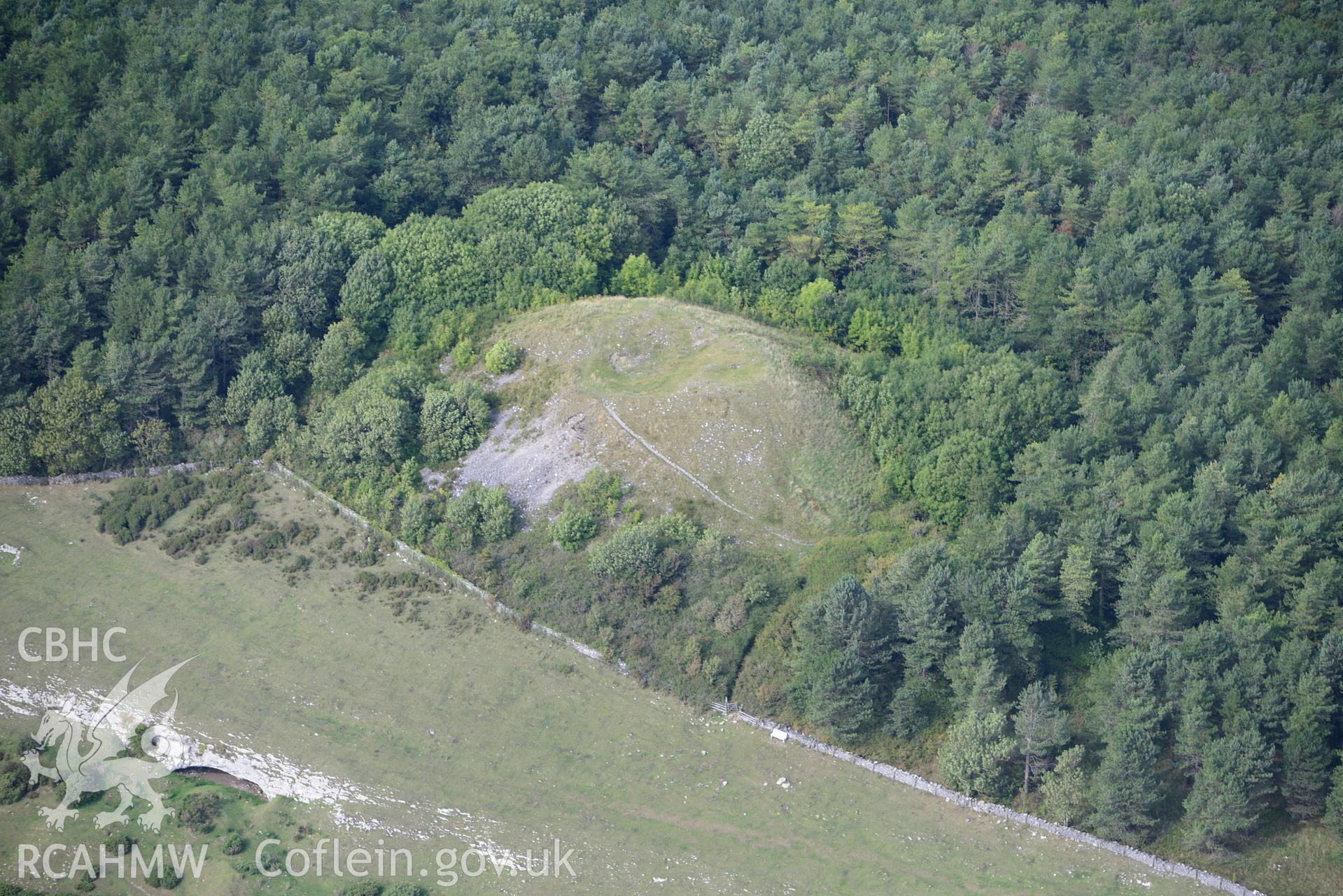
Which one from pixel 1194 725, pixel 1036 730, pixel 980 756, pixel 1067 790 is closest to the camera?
pixel 1067 790

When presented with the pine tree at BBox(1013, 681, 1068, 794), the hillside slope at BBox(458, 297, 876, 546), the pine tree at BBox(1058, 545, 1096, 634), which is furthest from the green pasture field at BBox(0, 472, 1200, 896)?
the pine tree at BBox(1058, 545, 1096, 634)

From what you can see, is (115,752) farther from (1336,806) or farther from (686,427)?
(1336,806)

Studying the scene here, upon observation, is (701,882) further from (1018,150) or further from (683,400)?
(1018,150)

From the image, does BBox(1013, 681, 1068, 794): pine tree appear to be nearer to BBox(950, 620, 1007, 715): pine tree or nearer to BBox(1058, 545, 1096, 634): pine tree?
BBox(950, 620, 1007, 715): pine tree

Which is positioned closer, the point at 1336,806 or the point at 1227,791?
the point at 1227,791

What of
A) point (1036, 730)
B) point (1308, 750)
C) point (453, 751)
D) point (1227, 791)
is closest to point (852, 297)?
point (1036, 730)

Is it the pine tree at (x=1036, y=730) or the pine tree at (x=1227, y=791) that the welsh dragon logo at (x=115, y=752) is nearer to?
the pine tree at (x=1036, y=730)

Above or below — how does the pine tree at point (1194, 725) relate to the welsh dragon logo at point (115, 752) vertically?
above

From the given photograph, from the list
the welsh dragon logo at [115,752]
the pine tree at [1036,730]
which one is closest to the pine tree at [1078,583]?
the pine tree at [1036,730]

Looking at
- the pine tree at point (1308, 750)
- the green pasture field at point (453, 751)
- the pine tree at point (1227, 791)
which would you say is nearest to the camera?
the pine tree at point (1227, 791)
